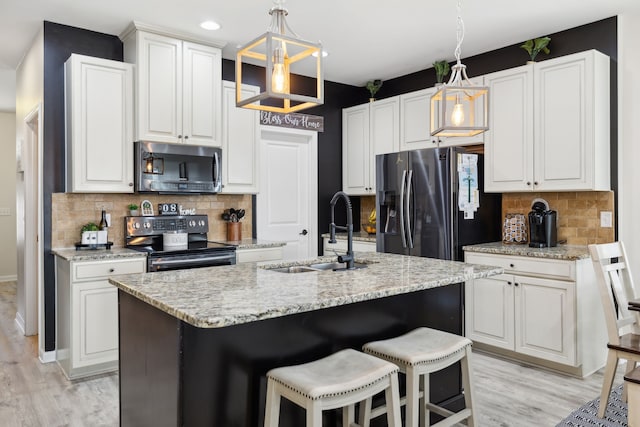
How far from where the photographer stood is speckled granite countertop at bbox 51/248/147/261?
335 cm

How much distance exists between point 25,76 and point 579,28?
5.00 metres

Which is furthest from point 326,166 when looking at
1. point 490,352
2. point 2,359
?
point 2,359

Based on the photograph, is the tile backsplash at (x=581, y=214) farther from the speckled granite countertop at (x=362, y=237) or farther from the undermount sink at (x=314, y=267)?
the undermount sink at (x=314, y=267)

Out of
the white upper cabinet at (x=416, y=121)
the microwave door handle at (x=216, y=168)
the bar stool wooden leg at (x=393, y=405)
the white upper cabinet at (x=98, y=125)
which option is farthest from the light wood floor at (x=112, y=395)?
the white upper cabinet at (x=416, y=121)

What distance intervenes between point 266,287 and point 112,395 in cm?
180

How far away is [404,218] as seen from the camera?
430cm

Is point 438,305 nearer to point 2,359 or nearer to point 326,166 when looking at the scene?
point 326,166

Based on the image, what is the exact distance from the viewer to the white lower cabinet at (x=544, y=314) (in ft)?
11.1

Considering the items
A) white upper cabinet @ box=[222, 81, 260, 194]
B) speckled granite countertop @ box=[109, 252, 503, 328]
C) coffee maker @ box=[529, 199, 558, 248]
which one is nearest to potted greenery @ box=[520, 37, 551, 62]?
coffee maker @ box=[529, 199, 558, 248]

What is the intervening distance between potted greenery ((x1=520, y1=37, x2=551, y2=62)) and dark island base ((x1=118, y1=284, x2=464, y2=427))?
265 centimetres

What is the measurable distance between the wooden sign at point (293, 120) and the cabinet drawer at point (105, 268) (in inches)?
81.1

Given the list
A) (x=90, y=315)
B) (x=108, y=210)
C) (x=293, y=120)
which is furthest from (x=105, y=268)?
(x=293, y=120)

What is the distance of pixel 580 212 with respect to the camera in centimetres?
388

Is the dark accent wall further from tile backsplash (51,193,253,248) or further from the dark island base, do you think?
the dark island base
